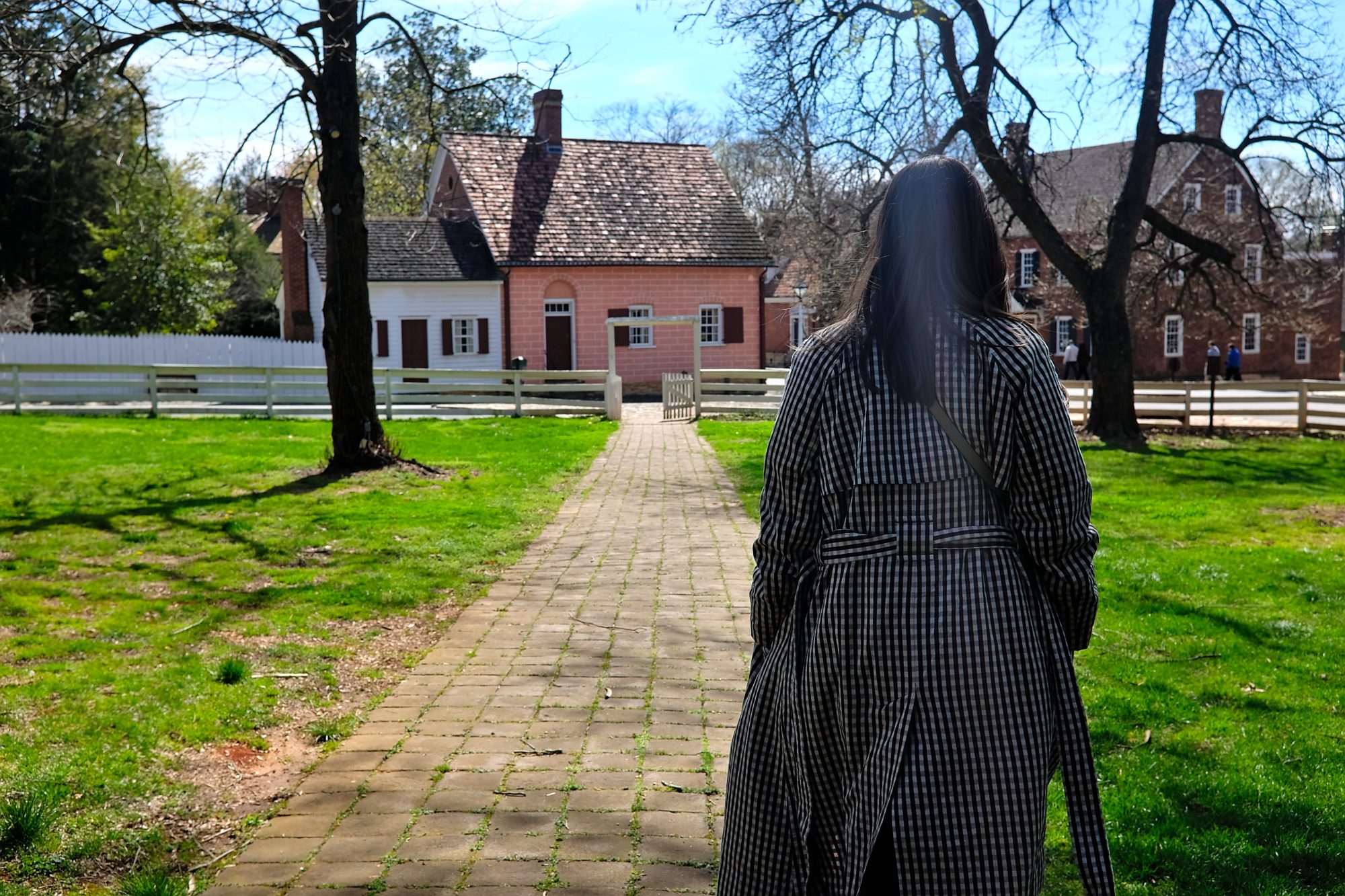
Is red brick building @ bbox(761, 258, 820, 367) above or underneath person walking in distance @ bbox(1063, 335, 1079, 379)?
above

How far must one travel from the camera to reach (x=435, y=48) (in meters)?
29.9

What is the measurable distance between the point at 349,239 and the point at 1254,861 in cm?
1211

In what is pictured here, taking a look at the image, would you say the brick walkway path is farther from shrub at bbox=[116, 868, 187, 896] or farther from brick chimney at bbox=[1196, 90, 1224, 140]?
brick chimney at bbox=[1196, 90, 1224, 140]

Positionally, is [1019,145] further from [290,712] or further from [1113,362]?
[290,712]

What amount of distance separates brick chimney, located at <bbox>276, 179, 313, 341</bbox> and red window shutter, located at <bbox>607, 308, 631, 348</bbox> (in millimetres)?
9728

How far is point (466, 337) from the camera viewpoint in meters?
35.5

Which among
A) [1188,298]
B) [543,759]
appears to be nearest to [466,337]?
[1188,298]

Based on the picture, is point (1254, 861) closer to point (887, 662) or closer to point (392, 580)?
point (887, 662)

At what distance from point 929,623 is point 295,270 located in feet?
129

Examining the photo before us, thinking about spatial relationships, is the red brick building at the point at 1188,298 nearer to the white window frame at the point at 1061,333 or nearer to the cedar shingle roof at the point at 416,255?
the white window frame at the point at 1061,333

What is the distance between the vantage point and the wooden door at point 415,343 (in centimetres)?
3503

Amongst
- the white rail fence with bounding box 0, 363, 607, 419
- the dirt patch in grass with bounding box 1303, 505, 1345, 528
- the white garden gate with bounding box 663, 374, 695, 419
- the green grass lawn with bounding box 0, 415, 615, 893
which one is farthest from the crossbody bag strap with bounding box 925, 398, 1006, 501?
the white garden gate with bounding box 663, 374, 695, 419

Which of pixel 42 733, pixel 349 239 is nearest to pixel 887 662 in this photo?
pixel 42 733

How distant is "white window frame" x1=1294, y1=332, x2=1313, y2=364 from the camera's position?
172ft
